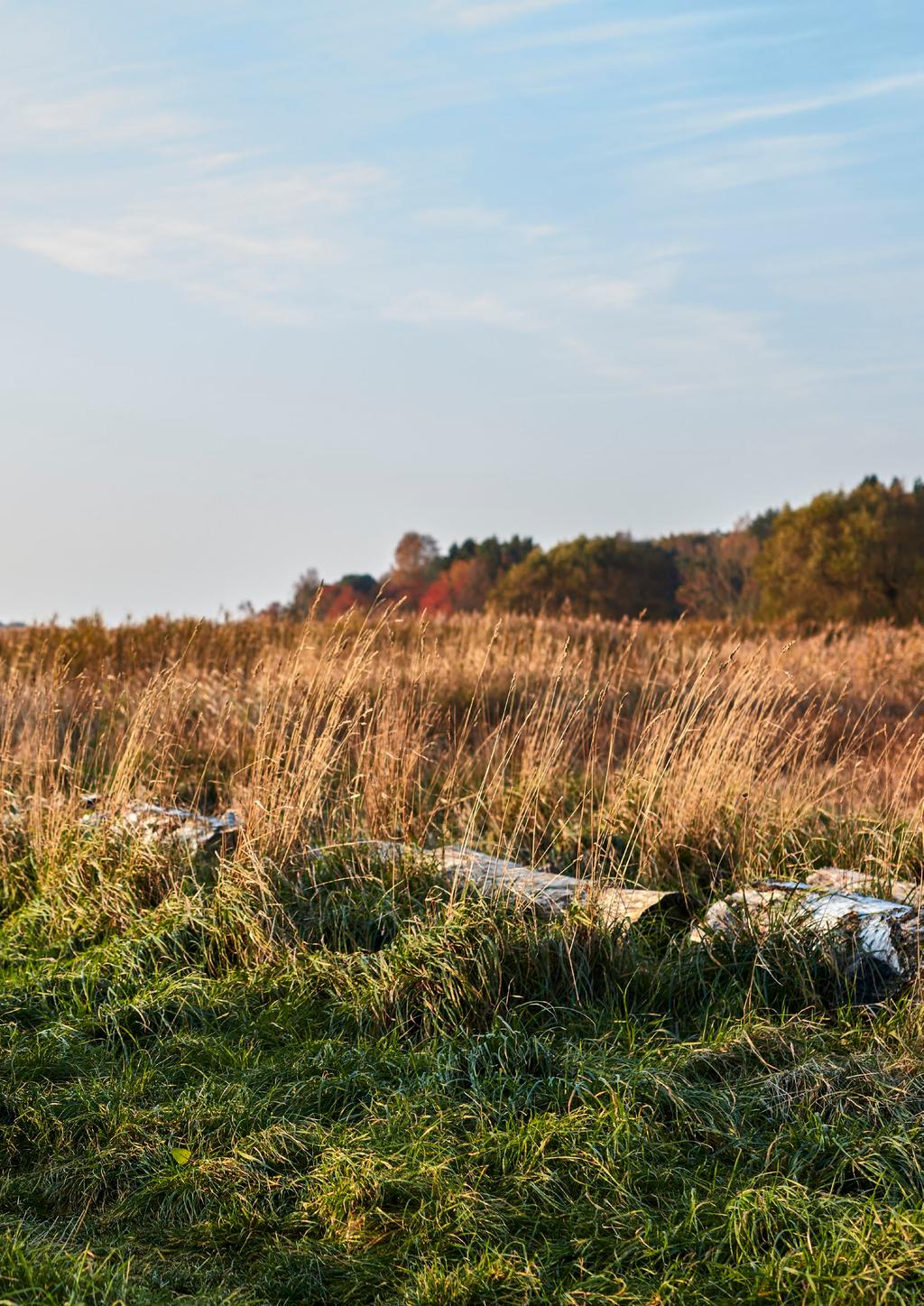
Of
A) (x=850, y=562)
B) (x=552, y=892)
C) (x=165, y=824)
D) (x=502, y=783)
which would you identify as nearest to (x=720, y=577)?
(x=850, y=562)

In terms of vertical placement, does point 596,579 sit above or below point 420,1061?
above

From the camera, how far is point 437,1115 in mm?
3881

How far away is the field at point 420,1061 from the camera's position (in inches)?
129

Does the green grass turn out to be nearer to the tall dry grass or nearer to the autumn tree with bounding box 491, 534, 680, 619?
the tall dry grass

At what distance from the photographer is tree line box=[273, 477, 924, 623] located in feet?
101

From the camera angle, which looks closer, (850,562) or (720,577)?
(850,562)

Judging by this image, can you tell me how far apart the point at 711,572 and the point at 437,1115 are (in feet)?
126

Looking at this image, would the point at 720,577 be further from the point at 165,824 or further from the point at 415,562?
the point at 165,824

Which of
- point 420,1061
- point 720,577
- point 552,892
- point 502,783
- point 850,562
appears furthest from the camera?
point 720,577

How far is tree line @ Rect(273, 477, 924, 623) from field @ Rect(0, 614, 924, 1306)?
10085mm

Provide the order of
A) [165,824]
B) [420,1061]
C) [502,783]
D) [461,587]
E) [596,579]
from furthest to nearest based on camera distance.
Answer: [461,587] < [596,579] < [502,783] < [165,824] < [420,1061]

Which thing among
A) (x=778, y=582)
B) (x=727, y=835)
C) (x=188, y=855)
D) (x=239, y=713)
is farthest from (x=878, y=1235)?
(x=778, y=582)

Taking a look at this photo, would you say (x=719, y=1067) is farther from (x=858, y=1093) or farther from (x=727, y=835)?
(x=727, y=835)

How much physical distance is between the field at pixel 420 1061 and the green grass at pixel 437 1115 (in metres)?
0.01
